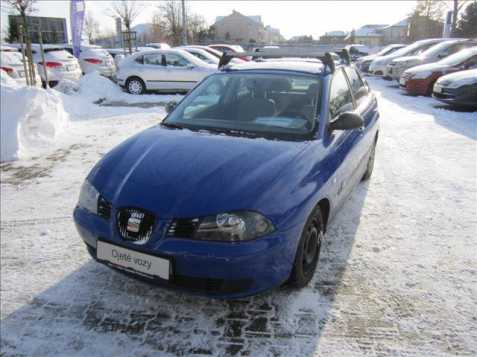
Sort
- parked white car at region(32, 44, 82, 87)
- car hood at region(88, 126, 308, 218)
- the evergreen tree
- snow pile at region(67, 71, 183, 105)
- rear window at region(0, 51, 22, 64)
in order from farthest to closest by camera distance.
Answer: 1. the evergreen tree
2. parked white car at region(32, 44, 82, 87)
3. snow pile at region(67, 71, 183, 105)
4. rear window at region(0, 51, 22, 64)
5. car hood at region(88, 126, 308, 218)

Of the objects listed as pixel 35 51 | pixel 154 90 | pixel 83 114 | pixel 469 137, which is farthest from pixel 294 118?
pixel 35 51

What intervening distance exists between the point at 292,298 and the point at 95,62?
1716cm

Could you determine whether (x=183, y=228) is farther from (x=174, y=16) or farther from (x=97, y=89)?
(x=174, y=16)

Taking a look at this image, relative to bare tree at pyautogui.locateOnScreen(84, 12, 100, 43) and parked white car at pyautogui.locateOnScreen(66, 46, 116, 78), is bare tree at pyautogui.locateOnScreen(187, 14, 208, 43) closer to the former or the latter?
bare tree at pyautogui.locateOnScreen(84, 12, 100, 43)

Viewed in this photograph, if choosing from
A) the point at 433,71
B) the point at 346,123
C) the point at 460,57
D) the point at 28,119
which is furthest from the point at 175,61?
the point at 346,123

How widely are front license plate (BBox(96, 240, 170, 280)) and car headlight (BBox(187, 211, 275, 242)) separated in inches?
11.0

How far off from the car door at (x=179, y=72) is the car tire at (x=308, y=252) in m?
11.1

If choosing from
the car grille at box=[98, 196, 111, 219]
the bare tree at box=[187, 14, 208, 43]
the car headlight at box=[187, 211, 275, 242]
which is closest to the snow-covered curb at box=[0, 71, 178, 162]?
the car grille at box=[98, 196, 111, 219]

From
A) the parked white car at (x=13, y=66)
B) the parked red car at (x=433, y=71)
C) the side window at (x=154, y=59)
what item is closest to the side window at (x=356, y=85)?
the parked red car at (x=433, y=71)

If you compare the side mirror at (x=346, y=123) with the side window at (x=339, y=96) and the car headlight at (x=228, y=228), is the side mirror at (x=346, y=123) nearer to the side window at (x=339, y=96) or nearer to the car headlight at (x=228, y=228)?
the side window at (x=339, y=96)

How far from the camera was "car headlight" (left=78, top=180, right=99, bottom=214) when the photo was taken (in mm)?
2711

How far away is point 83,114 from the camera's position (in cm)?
991

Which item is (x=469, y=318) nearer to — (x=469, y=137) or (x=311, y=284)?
(x=311, y=284)

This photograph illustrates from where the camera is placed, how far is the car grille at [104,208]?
2600 mm
